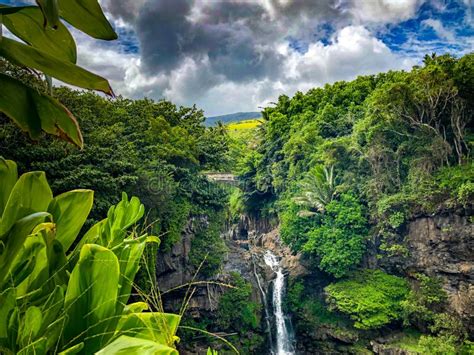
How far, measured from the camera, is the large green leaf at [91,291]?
28.6 inches

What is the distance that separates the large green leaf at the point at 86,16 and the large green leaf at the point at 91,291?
1.32 feet

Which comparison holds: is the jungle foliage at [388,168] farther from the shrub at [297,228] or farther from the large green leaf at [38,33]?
the large green leaf at [38,33]

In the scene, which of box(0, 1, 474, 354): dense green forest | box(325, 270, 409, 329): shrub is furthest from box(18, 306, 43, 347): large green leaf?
box(325, 270, 409, 329): shrub

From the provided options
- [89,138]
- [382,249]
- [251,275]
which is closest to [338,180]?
[382,249]

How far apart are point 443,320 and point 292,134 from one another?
1002 centimetres

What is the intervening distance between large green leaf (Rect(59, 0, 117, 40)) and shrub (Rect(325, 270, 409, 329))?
35.8ft

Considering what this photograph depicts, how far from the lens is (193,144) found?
1268 cm

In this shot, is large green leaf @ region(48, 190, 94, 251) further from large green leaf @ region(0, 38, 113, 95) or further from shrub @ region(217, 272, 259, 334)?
shrub @ region(217, 272, 259, 334)

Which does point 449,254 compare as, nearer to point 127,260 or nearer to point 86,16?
point 127,260

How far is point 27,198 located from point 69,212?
0.12 metres

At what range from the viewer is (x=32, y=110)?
622 millimetres

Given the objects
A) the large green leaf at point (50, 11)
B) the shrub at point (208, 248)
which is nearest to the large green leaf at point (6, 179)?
the large green leaf at point (50, 11)

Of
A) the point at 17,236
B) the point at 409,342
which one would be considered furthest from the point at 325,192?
the point at 17,236

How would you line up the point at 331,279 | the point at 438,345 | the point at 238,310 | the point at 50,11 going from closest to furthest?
the point at 50,11, the point at 438,345, the point at 238,310, the point at 331,279
